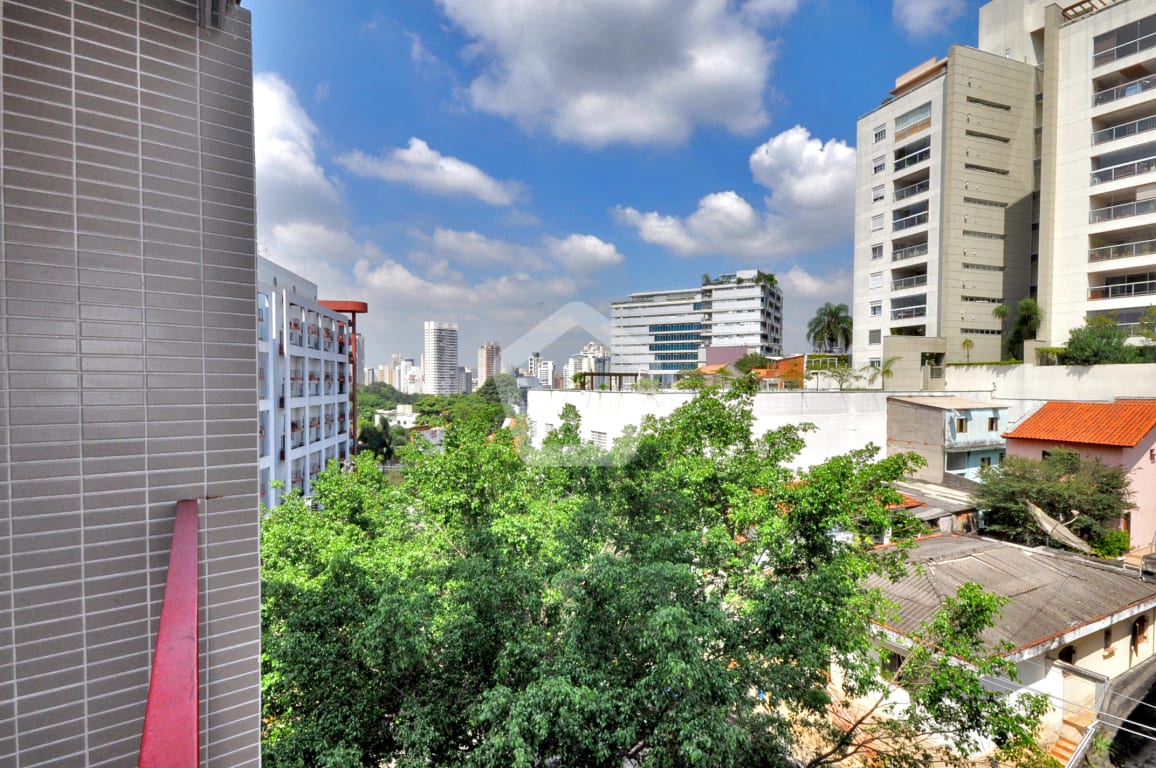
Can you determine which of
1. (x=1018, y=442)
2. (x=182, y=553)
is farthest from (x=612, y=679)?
(x=1018, y=442)

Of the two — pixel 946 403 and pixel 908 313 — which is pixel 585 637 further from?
pixel 908 313

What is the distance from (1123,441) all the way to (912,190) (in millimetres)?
8530

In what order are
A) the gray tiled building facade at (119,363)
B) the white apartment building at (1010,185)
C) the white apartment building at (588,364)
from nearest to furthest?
the gray tiled building facade at (119,363) < the white apartment building at (588,364) < the white apartment building at (1010,185)

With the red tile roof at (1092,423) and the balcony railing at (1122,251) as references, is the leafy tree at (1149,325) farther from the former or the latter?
the red tile roof at (1092,423)

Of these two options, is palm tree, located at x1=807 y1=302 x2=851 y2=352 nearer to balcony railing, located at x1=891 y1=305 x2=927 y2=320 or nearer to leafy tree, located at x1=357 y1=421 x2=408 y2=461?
balcony railing, located at x1=891 y1=305 x2=927 y2=320

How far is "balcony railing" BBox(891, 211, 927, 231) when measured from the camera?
13.7m

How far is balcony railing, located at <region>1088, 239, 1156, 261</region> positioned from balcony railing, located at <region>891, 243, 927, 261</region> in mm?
3269

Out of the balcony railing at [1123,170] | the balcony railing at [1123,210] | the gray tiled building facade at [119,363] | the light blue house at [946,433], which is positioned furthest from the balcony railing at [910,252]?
the gray tiled building facade at [119,363]

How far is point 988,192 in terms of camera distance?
13172 millimetres

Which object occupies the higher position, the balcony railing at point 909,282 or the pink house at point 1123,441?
the balcony railing at point 909,282

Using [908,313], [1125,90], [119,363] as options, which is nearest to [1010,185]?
[1125,90]

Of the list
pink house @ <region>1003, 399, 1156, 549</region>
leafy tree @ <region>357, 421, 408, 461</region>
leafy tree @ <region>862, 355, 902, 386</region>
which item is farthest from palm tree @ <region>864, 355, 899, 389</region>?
leafy tree @ <region>357, 421, 408, 461</region>

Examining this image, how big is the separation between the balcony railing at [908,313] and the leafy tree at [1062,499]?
6.15 metres

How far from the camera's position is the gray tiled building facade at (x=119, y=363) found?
911mm
